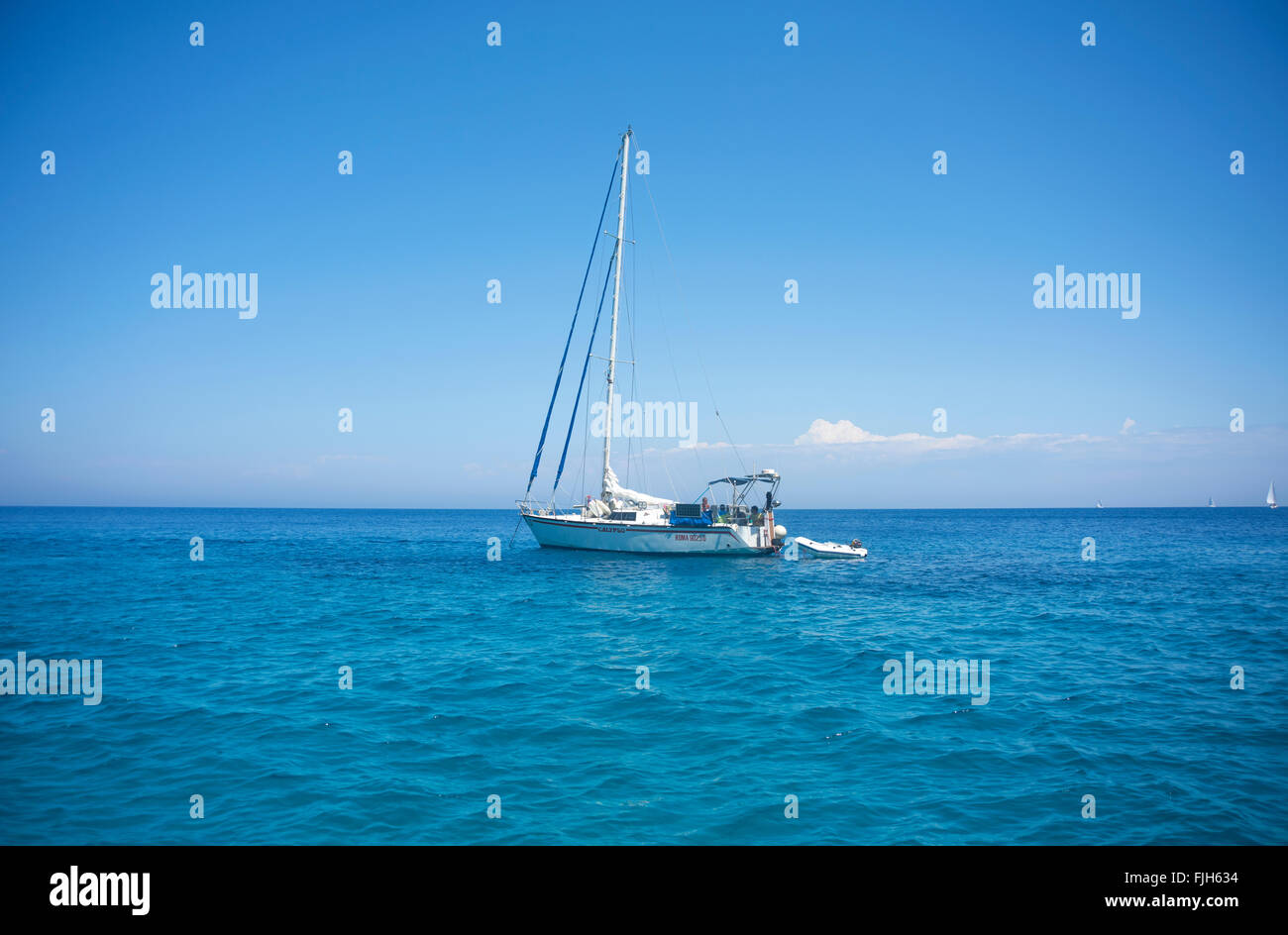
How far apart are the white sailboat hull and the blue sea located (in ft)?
63.5

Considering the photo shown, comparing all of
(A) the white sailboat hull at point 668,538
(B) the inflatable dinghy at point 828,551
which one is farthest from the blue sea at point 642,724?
(B) the inflatable dinghy at point 828,551

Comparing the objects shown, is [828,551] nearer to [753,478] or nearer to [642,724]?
[753,478]

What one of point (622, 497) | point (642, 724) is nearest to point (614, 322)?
point (622, 497)

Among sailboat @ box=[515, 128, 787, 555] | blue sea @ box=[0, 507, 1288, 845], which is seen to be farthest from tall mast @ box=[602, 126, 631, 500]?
blue sea @ box=[0, 507, 1288, 845]

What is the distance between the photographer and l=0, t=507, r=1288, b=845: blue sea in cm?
960

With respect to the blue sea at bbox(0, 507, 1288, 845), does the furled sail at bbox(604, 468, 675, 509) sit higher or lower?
higher

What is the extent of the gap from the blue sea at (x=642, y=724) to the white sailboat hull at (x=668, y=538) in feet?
63.5

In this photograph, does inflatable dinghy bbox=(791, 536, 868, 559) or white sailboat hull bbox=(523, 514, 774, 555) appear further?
inflatable dinghy bbox=(791, 536, 868, 559)

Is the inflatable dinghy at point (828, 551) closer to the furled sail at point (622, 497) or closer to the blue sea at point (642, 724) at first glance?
the furled sail at point (622, 497)

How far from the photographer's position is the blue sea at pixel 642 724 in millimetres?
9602

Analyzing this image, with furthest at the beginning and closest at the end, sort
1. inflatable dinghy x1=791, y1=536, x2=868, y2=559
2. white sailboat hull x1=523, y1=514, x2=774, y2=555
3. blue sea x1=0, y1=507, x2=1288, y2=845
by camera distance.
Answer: inflatable dinghy x1=791, y1=536, x2=868, y2=559, white sailboat hull x1=523, y1=514, x2=774, y2=555, blue sea x1=0, y1=507, x2=1288, y2=845

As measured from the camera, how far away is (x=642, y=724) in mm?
13922

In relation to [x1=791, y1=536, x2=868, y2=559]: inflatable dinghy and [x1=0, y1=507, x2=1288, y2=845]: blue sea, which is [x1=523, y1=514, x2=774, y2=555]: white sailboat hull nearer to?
[x1=791, y1=536, x2=868, y2=559]: inflatable dinghy
